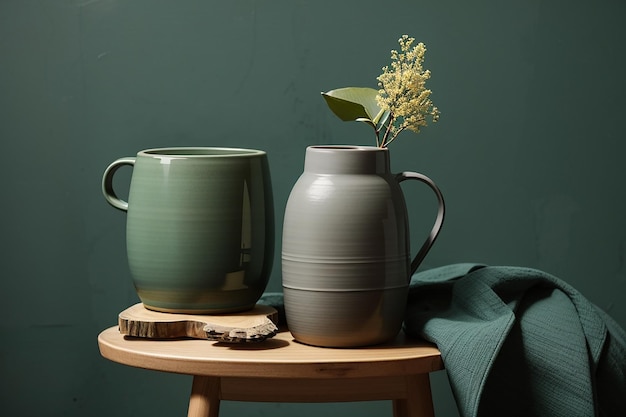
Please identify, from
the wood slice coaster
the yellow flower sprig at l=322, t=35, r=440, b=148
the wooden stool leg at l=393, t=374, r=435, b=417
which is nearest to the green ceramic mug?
the wood slice coaster

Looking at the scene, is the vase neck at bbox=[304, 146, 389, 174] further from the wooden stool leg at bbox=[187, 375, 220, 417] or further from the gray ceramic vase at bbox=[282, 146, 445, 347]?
the wooden stool leg at bbox=[187, 375, 220, 417]

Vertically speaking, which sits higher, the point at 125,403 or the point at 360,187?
the point at 360,187

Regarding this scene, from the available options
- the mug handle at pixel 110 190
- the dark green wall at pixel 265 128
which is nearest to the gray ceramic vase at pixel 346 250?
the mug handle at pixel 110 190

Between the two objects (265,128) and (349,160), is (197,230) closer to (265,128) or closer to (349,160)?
(349,160)

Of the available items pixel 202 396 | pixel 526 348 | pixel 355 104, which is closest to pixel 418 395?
pixel 526 348

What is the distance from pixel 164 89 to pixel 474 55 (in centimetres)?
51

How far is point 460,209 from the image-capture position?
1.42m

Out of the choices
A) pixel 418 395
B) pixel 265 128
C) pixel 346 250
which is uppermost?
pixel 265 128

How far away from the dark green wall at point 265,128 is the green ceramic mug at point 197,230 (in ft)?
1.18

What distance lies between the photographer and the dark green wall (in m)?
1.36

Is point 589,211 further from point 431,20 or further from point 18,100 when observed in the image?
point 18,100

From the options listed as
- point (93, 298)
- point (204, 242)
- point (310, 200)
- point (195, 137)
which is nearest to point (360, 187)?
point (310, 200)

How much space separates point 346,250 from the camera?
0.94 metres

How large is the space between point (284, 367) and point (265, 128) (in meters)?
0.57
